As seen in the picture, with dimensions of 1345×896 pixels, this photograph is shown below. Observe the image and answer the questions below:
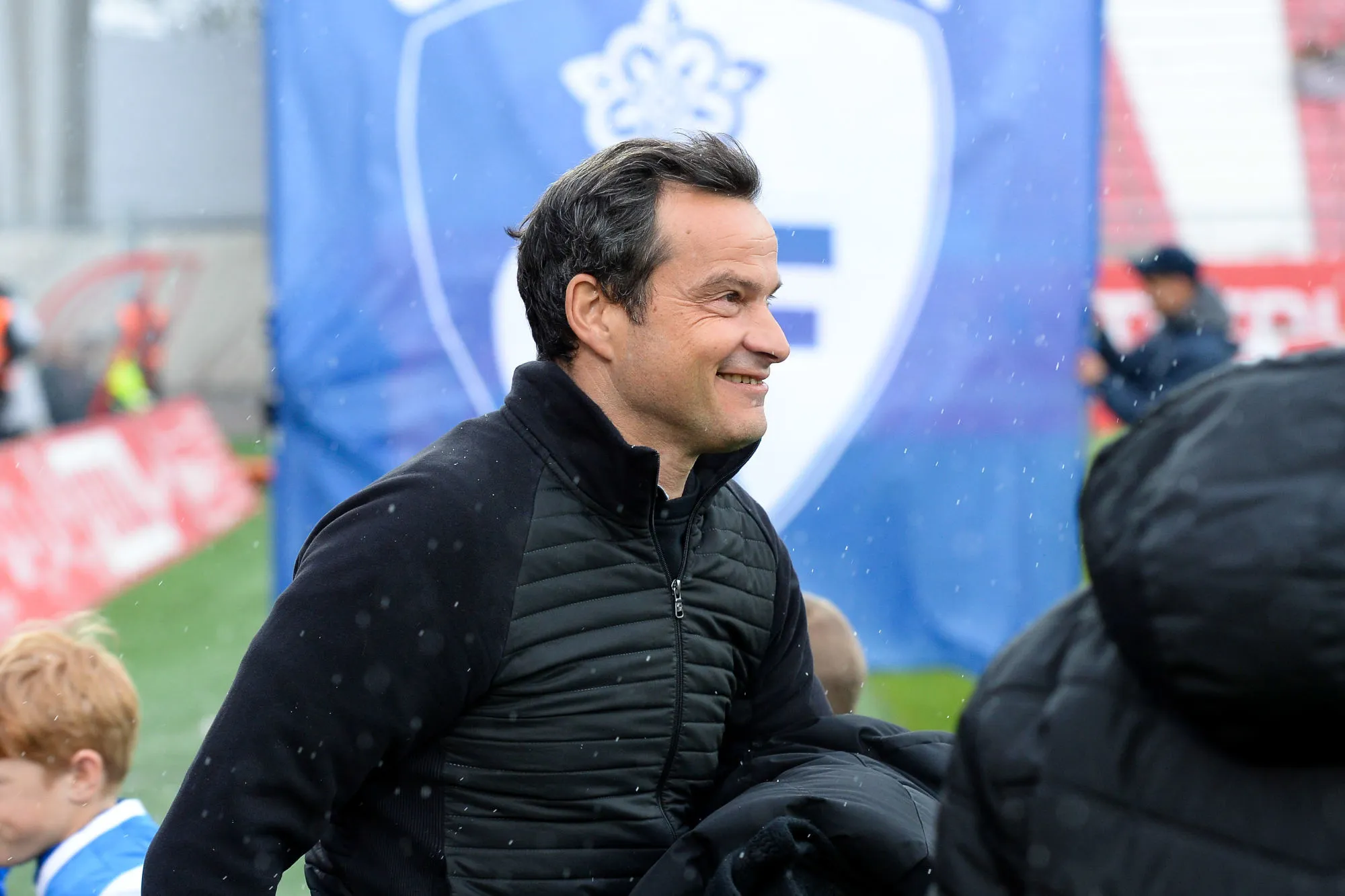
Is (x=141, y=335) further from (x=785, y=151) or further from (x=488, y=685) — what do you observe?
(x=488, y=685)

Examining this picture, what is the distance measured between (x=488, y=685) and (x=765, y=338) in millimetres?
645

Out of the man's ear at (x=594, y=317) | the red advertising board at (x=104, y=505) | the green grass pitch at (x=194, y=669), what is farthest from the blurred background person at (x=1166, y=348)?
the red advertising board at (x=104, y=505)

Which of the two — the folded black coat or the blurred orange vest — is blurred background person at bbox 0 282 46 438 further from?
the folded black coat

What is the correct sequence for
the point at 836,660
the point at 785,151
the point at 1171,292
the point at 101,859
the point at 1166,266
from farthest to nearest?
the point at 1166,266 → the point at 1171,292 → the point at 785,151 → the point at 836,660 → the point at 101,859

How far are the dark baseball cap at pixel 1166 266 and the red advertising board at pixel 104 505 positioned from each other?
5611mm

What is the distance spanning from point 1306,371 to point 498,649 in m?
1.11

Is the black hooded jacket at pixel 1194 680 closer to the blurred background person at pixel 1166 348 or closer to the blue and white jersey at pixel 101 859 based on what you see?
the blue and white jersey at pixel 101 859

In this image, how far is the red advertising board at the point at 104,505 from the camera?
7957 mm

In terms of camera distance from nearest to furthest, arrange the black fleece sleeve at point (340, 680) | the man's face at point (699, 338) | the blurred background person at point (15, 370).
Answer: the black fleece sleeve at point (340, 680)
the man's face at point (699, 338)
the blurred background person at point (15, 370)

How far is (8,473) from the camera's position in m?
8.20

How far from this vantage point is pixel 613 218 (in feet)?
7.01

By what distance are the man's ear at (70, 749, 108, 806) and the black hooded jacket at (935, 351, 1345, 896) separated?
1.94 metres

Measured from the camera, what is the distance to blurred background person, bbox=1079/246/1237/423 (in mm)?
6789

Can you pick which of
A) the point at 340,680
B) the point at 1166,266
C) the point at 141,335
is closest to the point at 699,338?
the point at 340,680
